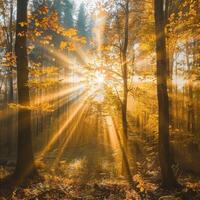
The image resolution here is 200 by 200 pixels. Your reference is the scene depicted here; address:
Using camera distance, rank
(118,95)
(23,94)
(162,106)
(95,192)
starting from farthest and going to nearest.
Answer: (118,95)
(23,94)
(162,106)
(95,192)

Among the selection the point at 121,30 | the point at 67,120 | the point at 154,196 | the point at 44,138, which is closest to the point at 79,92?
the point at 67,120

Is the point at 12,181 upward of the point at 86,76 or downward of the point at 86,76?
downward

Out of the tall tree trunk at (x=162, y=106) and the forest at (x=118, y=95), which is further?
the tall tree trunk at (x=162, y=106)

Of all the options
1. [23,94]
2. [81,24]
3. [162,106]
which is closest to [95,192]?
[162,106]

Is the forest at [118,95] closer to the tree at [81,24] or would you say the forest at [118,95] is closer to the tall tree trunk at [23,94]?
the tall tree trunk at [23,94]

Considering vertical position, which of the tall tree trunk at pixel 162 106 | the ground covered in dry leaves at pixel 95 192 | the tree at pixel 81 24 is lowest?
the ground covered in dry leaves at pixel 95 192

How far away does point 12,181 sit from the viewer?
12.0m

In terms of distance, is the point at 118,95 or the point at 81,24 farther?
the point at 81,24

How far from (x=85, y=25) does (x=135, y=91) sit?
42204mm

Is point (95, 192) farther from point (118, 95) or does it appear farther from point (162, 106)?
point (118, 95)

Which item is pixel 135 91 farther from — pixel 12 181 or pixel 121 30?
pixel 12 181

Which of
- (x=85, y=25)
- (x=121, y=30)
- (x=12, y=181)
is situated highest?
(x=85, y=25)

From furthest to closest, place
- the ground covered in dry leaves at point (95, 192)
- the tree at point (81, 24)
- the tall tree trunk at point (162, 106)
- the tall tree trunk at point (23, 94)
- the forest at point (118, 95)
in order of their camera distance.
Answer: the tree at point (81, 24)
the tall tree trunk at point (23, 94)
the tall tree trunk at point (162, 106)
the forest at point (118, 95)
the ground covered in dry leaves at point (95, 192)

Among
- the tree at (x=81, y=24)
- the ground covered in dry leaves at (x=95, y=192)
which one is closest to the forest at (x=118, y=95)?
the ground covered in dry leaves at (x=95, y=192)
